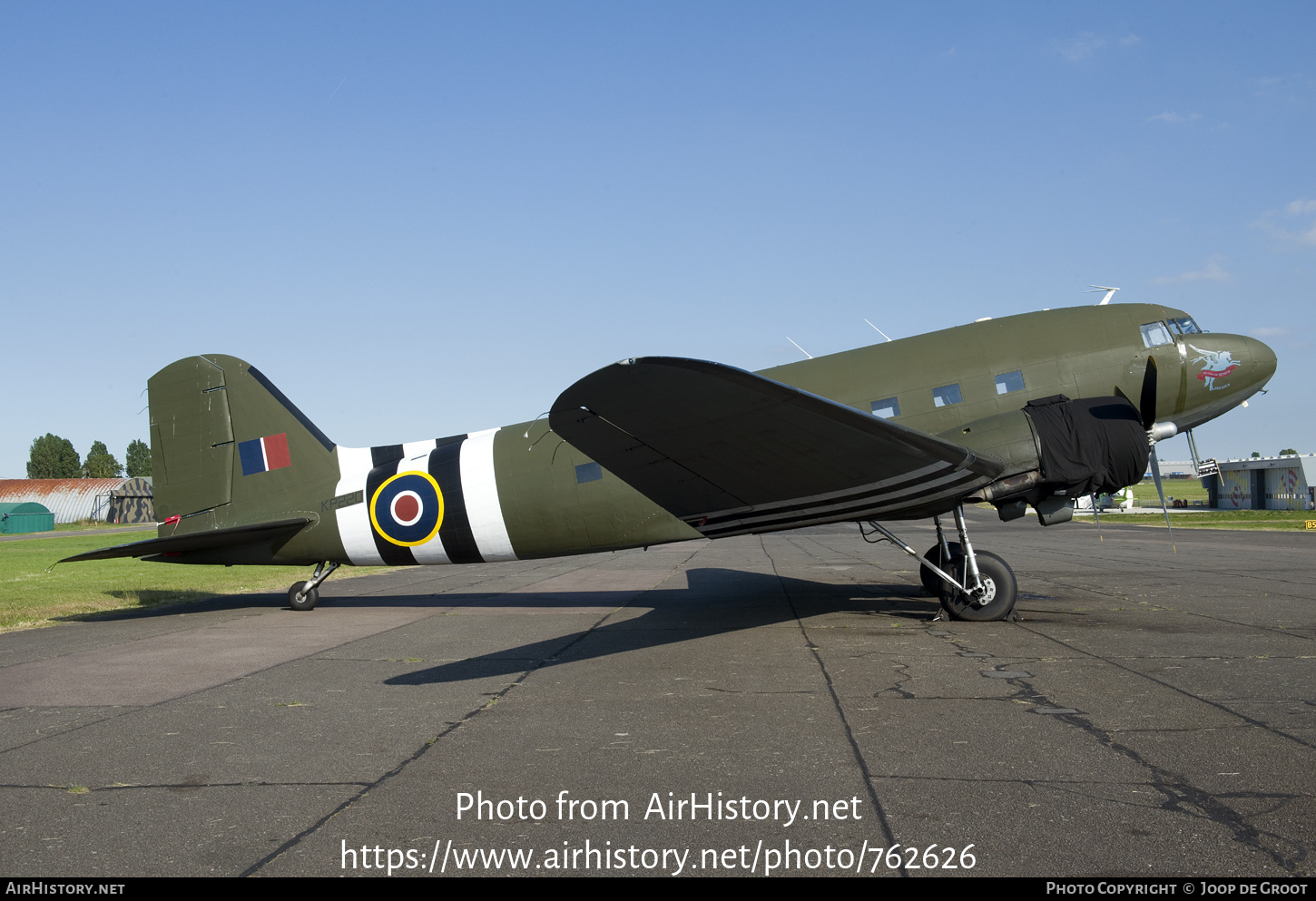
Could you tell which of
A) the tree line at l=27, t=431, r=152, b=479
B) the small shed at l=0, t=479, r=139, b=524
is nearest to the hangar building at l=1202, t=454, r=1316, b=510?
the small shed at l=0, t=479, r=139, b=524

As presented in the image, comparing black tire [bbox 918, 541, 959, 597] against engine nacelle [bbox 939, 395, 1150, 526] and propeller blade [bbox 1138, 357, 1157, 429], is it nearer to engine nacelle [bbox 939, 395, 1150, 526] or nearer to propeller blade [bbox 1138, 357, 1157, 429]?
engine nacelle [bbox 939, 395, 1150, 526]

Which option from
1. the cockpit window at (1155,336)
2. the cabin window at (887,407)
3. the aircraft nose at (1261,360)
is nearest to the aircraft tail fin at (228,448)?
the cabin window at (887,407)

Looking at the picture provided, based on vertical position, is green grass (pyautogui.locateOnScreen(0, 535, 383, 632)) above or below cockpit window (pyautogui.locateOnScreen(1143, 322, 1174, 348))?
below

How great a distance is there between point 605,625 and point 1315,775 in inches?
338

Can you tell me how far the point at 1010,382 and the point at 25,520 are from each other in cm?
8579

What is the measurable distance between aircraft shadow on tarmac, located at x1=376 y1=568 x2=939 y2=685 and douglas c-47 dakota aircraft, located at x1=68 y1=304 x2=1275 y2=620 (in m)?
1.23

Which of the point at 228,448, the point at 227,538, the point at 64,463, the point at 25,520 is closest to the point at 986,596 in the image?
the point at 227,538

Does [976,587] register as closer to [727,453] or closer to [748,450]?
[748,450]

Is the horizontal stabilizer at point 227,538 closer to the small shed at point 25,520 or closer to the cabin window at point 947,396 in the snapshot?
the cabin window at point 947,396

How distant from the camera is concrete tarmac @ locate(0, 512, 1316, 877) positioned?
4.09m

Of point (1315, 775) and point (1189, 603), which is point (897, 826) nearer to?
point (1315, 775)

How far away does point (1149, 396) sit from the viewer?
11.6 m

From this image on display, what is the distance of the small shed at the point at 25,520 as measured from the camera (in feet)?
232

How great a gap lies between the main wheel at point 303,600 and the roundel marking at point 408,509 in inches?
85.7
